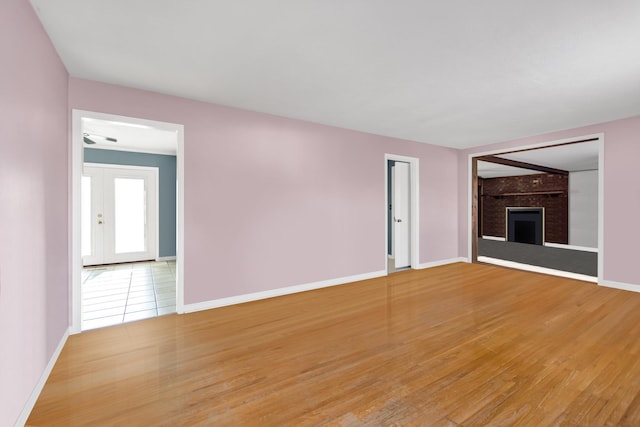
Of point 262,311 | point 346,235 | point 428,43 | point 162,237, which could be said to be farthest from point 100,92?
point 162,237

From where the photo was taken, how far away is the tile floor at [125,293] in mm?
3295

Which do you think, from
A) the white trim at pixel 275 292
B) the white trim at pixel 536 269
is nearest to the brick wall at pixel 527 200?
the white trim at pixel 536 269

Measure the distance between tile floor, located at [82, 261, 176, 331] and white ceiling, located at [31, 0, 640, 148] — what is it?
245 cm

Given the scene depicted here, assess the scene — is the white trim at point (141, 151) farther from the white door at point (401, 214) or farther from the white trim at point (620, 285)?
the white trim at point (620, 285)

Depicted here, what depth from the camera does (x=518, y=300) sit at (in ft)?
12.2

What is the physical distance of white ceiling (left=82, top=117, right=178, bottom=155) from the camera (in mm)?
4540

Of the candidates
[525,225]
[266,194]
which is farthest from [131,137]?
[525,225]

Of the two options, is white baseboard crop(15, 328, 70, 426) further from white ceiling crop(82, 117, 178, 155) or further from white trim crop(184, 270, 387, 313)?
white ceiling crop(82, 117, 178, 155)

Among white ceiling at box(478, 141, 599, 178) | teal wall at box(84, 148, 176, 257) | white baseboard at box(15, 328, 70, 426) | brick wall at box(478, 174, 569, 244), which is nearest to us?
white baseboard at box(15, 328, 70, 426)

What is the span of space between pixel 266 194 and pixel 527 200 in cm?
1059

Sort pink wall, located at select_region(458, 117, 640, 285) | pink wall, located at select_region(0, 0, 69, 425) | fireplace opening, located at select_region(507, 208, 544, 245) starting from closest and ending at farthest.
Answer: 1. pink wall, located at select_region(0, 0, 69, 425)
2. pink wall, located at select_region(458, 117, 640, 285)
3. fireplace opening, located at select_region(507, 208, 544, 245)

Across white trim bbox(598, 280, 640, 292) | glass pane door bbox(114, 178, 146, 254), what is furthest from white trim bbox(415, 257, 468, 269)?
glass pane door bbox(114, 178, 146, 254)

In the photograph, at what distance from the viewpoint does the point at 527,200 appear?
10.7 metres

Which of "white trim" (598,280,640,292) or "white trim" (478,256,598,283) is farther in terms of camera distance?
"white trim" (478,256,598,283)
